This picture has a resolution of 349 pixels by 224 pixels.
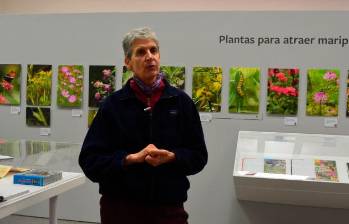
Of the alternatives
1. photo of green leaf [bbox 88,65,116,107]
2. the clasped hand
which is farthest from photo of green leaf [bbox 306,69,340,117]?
the clasped hand

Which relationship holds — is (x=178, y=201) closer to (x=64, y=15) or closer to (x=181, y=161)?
(x=181, y=161)

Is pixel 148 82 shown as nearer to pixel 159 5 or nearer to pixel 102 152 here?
pixel 102 152

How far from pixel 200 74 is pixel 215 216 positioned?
1.51 m

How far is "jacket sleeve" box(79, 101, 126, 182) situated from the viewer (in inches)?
75.2

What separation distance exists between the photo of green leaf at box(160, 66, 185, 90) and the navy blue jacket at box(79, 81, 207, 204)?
270cm

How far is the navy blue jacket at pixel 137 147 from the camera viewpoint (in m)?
1.94

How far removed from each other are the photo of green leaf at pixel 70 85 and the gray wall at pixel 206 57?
8 centimetres

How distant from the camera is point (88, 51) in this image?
5.00 metres

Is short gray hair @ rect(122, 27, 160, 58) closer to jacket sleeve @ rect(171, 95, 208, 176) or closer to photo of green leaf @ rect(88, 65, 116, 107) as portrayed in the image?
jacket sleeve @ rect(171, 95, 208, 176)

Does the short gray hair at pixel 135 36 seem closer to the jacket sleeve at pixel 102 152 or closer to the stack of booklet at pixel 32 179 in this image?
the jacket sleeve at pixel 102 152

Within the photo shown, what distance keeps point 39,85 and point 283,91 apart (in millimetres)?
2757

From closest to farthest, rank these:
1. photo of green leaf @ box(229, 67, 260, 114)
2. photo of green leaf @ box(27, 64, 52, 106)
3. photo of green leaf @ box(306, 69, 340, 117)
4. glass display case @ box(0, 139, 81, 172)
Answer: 1. glass display case @ box(0, 139, 81, 172)
2. photo of green leaf @ box(306, 69, 340, 117)
3. photo of green leaf @ box(229, 67, 260, 114)
4. photo of green leaf @ box(27, 64, 52, 106)

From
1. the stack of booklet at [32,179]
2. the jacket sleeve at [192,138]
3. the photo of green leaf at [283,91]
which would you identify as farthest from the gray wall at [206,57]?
the jacket sleeve at [192,138]

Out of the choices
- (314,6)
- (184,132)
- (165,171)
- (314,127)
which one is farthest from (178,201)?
(314,6)
